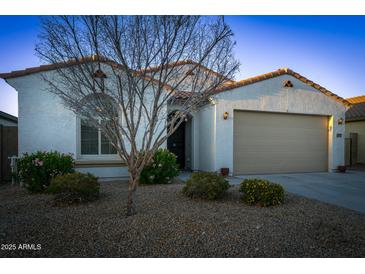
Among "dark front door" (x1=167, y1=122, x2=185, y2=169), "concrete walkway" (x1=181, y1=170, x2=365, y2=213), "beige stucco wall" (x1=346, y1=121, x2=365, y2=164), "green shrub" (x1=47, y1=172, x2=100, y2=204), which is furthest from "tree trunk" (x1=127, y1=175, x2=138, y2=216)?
"beige stucco wall" (x1=346, y1=121, x2=365, y2=164)

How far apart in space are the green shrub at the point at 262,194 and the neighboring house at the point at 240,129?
4.14 m

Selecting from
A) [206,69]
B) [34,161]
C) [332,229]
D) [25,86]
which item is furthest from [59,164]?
[332,229]

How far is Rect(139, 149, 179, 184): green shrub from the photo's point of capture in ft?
23.8

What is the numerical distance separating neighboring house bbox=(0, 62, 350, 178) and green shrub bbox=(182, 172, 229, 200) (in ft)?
12.6

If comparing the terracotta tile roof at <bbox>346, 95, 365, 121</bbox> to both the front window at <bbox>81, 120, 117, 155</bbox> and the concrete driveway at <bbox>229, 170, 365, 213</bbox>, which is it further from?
the front window at <bbox>81, 120, 117, 155</bbox>

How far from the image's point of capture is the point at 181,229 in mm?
3551

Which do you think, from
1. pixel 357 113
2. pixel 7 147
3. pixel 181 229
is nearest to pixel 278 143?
pixel 181 229

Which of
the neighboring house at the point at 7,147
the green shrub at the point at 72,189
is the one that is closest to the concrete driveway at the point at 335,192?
the green shrub at the point at 72,189

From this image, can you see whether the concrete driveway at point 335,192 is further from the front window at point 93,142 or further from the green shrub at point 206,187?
the front window at point 93,142

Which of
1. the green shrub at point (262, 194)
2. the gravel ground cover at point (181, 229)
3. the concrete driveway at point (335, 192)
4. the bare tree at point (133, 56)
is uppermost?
the bare tree at point (133, 56)

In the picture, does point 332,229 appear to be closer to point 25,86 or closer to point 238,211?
point 238,211

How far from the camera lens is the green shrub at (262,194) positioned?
4.88 meters

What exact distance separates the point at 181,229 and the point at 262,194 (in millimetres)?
2193
